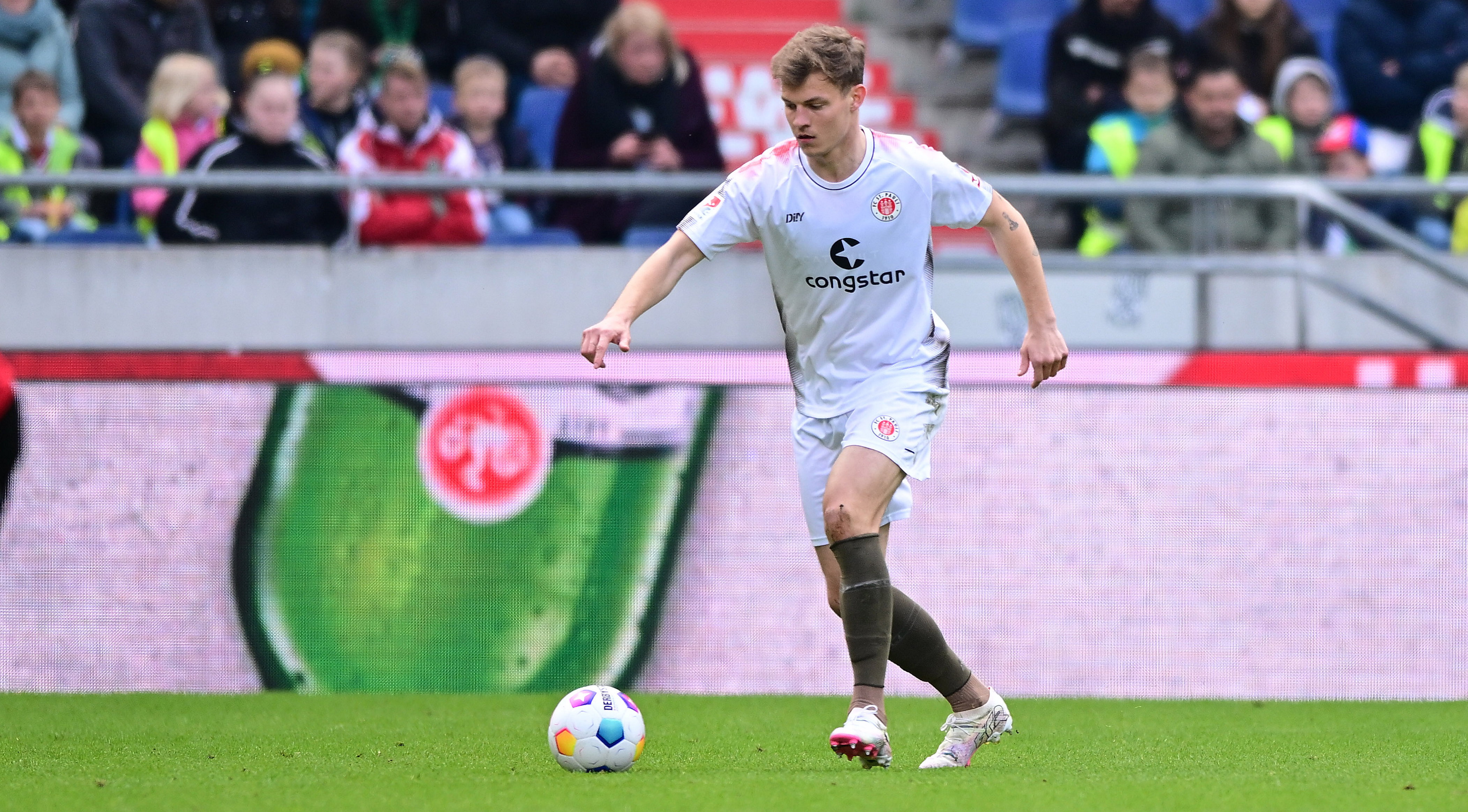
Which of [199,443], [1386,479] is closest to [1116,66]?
[1386,479]

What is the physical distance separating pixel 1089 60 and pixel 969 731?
7.01 meters

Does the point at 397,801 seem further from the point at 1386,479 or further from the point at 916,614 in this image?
the point at 1386,479

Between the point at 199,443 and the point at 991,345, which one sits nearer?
the point at 199,443

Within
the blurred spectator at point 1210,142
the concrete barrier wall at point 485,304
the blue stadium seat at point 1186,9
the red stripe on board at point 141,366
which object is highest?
the blue stadium seat at point 1186,9

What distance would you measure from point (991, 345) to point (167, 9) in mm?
5518

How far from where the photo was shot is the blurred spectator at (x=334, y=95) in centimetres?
1141

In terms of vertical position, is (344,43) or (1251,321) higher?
(344,43)

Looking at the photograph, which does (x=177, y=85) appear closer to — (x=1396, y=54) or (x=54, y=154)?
(x=54, y=154)

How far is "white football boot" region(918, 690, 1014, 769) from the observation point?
5996 millimetres

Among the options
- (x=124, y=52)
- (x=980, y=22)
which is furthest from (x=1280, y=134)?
(x=124, y=52)

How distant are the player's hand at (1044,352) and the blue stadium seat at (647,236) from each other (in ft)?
14.7

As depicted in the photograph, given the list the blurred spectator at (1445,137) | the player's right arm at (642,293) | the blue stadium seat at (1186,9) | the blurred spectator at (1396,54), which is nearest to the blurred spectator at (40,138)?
the player's right arm at (642,293)

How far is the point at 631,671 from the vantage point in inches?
351

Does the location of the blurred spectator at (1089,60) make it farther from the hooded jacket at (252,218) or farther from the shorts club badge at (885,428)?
the shorts club badge at (885,428)
